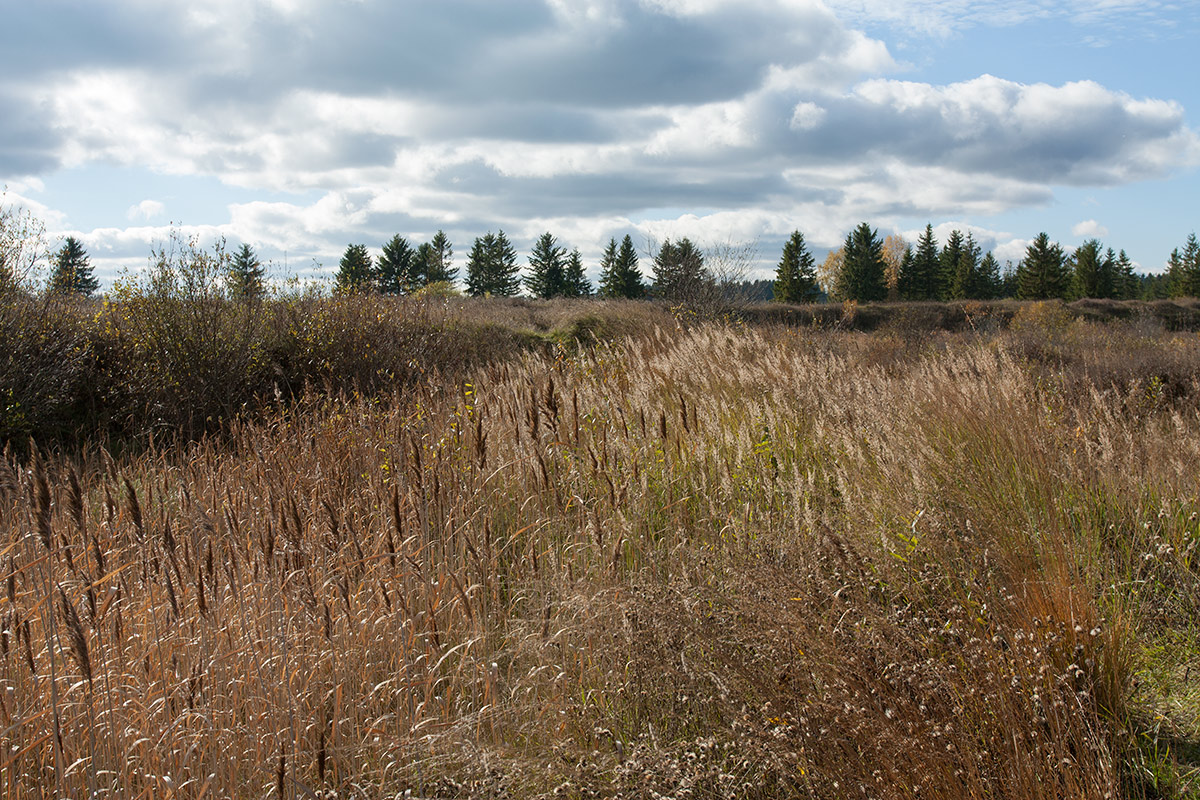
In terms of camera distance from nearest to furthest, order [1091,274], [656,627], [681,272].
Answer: [656,627] → [681,272] → [1091,274]

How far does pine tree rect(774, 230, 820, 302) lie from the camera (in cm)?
5178

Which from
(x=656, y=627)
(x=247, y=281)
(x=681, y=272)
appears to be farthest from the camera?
(x=681, y=272)

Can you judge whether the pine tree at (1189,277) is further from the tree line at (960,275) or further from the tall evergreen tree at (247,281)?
the tall evergreen tree at (247,281)

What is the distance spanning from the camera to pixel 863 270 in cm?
5266

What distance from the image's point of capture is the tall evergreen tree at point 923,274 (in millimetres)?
52906

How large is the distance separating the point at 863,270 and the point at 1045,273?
1180cm

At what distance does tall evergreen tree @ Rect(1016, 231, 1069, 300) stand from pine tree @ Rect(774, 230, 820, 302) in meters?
14.6

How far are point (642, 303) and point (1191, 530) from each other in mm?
16547

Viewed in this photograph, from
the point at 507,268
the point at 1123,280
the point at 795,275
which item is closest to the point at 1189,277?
the point at 1123,280

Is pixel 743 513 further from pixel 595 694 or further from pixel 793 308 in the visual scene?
pixel 793 308

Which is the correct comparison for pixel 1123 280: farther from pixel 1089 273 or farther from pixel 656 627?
pixel 656 627

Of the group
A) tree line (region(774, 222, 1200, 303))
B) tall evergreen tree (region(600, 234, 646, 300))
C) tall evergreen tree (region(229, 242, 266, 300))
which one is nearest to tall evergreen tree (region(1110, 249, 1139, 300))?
tree line (region(774, 222, 1200, 303))

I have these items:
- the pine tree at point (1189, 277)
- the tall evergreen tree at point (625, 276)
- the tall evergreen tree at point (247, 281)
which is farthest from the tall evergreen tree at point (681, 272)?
the pine tree at point (1189, 277)

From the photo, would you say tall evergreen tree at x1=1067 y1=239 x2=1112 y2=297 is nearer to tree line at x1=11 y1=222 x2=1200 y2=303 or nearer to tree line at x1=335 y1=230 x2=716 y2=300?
tree line at x1=11 y1=222 x2=1200 y2=303
